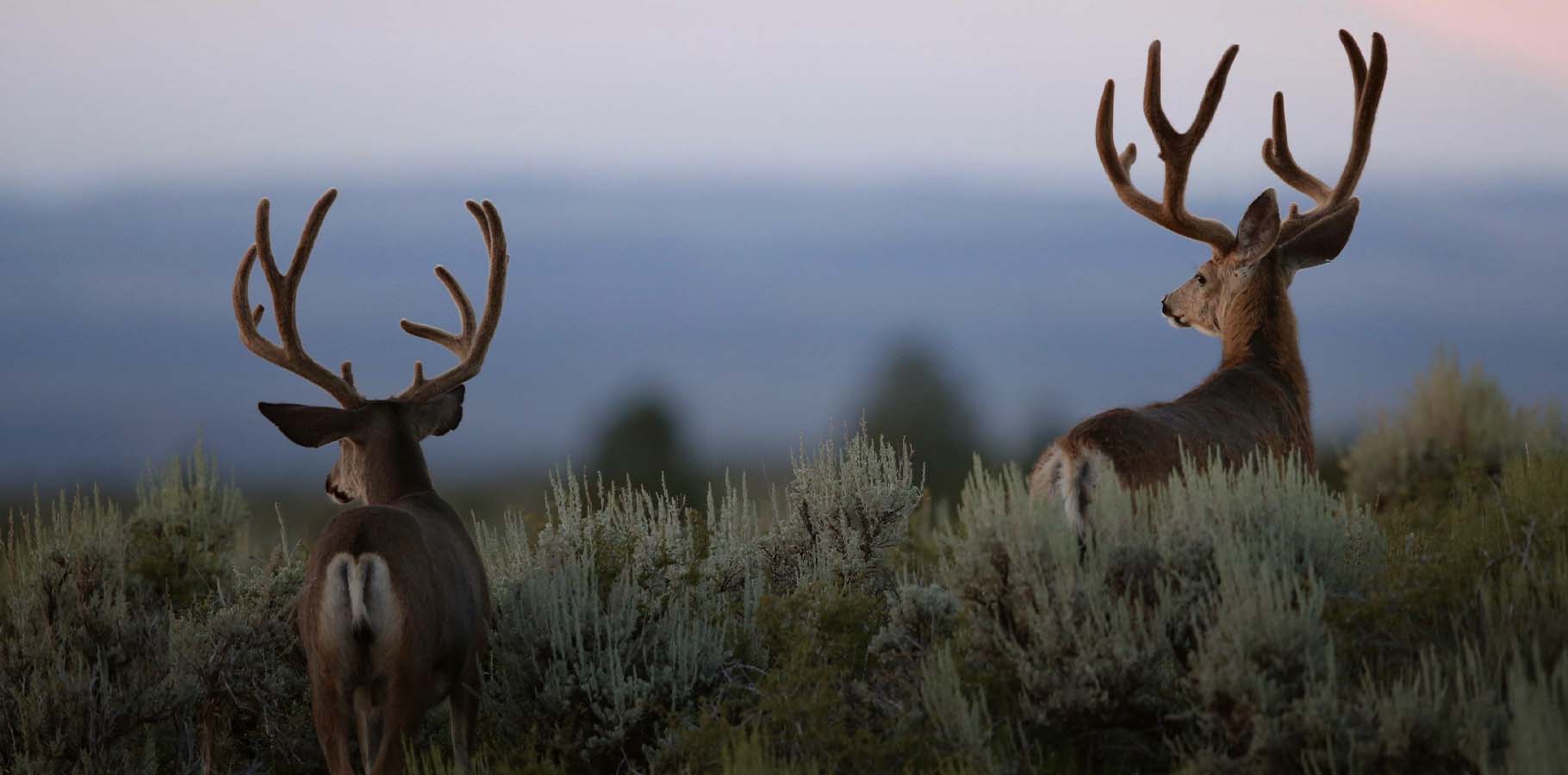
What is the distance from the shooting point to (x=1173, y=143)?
902 cm

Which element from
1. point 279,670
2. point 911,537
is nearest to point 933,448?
point 911,537

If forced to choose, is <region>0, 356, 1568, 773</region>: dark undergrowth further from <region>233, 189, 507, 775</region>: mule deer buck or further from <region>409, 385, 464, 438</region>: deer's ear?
<region>409, 385, 464, 438</region>: deer's ear

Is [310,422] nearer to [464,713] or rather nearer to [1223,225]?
[464,713]

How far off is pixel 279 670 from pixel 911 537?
365cm

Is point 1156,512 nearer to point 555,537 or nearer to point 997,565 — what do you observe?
point 997,565

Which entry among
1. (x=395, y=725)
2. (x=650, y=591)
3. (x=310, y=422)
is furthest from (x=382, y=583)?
(x=650, y=591)

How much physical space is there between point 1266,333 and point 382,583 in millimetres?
5103

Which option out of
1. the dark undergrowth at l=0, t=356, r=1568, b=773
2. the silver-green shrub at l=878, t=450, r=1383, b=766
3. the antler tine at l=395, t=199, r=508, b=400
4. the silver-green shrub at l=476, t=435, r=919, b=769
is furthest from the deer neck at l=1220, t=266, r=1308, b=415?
the antler tine at l=395, t=199, r=508, b=400

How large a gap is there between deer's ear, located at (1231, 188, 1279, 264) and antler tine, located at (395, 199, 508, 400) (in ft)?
13.3

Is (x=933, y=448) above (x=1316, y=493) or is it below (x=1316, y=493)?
below

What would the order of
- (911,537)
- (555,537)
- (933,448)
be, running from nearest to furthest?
1. (555,537)
2. (911,537)
3. (933,448)

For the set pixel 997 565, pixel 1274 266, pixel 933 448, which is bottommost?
pixel 933 448

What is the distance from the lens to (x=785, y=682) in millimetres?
6227

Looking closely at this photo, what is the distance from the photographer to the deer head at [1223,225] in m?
8.91
